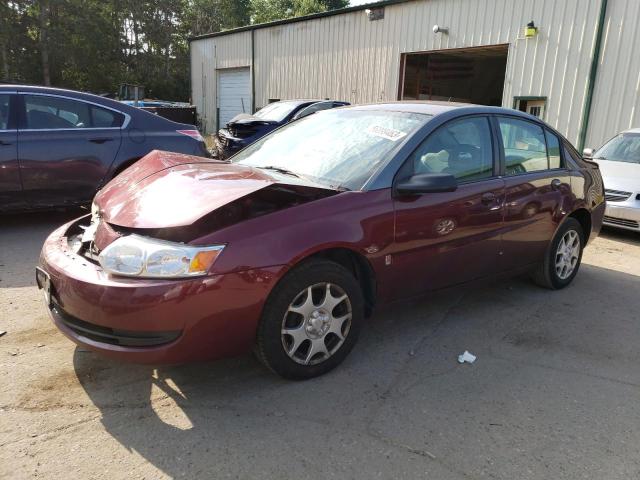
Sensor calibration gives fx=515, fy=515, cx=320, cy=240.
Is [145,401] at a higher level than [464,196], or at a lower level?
lower

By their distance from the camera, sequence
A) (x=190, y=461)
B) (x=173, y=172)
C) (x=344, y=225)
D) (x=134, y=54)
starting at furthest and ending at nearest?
(x=134, y=54)
(x=173, y=172)
(x=344, y=225)
(x=190, y=461)

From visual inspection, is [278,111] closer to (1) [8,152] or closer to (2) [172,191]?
(1) [8,152]

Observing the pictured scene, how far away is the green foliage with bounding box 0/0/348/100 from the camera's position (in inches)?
1262

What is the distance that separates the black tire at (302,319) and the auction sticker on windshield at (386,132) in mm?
1000

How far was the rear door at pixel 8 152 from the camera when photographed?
5.45m

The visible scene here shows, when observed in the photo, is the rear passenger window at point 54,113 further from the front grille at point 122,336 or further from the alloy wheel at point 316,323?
the alloy wheel at point 316,323

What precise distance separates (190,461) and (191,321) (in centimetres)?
62

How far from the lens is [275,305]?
2.69m

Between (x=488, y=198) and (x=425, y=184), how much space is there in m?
0.86

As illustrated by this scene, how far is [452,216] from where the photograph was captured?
3.45 meters

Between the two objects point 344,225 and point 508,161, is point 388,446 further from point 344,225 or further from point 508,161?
point 508,161

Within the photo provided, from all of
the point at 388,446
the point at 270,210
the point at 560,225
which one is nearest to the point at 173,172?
the point at 270,210

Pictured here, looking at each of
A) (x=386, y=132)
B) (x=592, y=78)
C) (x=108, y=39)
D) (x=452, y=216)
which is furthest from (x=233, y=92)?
(x=452, y=216)

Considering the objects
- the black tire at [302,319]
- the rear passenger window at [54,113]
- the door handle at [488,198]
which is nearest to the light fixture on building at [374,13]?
the rear passenger window at [54,113]
